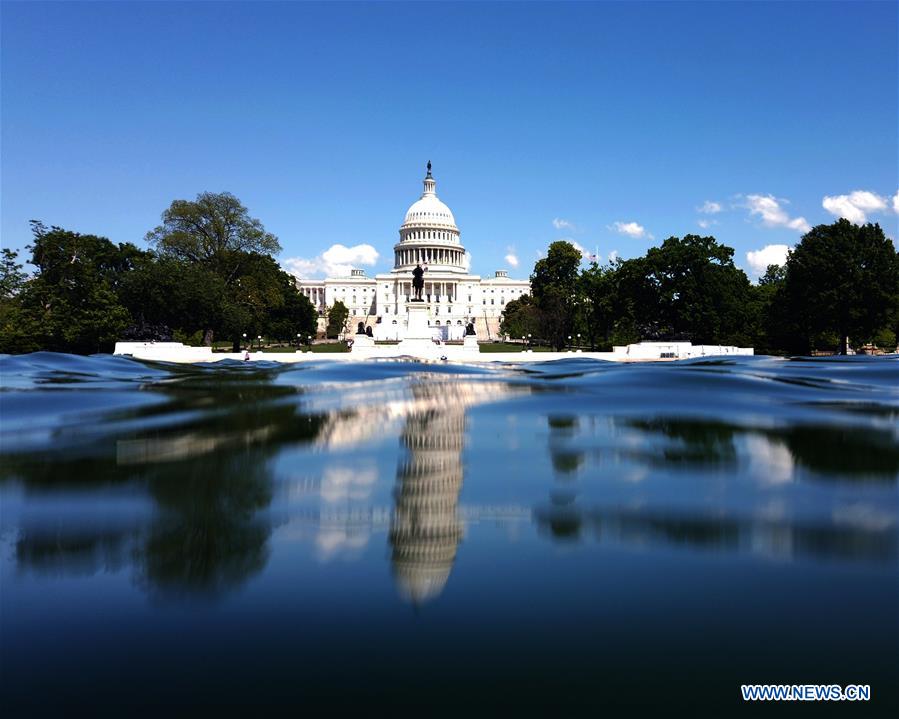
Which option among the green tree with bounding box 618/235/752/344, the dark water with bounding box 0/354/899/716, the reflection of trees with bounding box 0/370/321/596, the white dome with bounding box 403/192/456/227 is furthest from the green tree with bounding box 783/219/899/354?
the white dome with bounding box 403/192/456/227

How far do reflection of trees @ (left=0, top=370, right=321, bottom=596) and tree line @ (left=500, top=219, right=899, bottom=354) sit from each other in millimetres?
46825

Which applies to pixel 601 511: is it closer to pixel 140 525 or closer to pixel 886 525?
pixel 886 525

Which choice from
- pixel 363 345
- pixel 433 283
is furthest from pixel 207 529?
pixel 433 283

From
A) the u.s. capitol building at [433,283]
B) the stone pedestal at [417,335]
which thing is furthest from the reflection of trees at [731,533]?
the u.s. capitol building at [433,283]

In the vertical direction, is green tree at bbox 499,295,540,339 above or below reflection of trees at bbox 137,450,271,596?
above

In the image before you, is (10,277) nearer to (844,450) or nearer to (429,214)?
(844,450)

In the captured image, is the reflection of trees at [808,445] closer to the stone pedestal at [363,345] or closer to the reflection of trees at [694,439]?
the reflection of trees at [694,439]

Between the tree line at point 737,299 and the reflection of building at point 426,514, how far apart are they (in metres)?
45.9

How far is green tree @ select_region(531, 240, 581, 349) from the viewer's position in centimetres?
7003

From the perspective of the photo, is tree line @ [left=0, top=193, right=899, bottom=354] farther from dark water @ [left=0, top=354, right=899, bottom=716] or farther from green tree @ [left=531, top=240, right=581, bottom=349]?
dark water @ [left=0, top=354, right=899, bottom=716]

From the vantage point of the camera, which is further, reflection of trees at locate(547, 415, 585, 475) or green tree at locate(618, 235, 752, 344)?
green tree at locate(618, 235, 752, 344)

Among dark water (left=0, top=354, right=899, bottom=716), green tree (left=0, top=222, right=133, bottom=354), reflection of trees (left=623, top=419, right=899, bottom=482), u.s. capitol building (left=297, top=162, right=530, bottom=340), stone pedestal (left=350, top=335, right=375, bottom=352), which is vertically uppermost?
u.s. capitol building (left=297, top=162, right=530, bottom=340)

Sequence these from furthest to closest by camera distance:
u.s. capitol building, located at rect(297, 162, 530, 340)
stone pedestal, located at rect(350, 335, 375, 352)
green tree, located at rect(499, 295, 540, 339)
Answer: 1. u.s. capitol building, located at rect(297, 162, 530, 340)
2. green tree, located at rect(499, 295, 540, 339)
3. stone pedestal, located at rect(350, 335, 375, 352)

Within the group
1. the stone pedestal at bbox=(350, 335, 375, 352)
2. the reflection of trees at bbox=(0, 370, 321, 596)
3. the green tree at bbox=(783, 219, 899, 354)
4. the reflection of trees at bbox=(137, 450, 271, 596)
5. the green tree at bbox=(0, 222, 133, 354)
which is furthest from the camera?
the stone pedestal at bbox=(350, 335, 375, 352)
